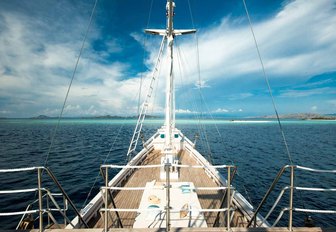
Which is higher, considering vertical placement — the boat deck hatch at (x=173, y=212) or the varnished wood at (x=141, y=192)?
the boat deck hatch at (x=173, y=212)

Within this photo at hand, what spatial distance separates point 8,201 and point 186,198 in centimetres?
1173

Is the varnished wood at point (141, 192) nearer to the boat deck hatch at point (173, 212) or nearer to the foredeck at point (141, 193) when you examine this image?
the foredeck at point (141, 193)

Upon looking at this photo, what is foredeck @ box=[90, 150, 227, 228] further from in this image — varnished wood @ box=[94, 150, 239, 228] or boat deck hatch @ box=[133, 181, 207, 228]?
boat deck hatch @ box=[133, 181, 207, 228]

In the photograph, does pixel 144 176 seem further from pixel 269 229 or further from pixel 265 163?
pixel 265 163

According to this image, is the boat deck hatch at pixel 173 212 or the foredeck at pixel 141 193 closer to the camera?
the boat deck hatch at pixel 173 212

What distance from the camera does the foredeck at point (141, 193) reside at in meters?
5.62

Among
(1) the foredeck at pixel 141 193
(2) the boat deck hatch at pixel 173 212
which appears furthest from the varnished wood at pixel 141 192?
(2) the boat deck hatch at pixel 173 212

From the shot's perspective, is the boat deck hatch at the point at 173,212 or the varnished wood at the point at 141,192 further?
the varnished wood at the point at 141,192

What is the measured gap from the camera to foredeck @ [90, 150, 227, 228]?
5621 mm

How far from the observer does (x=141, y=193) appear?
7441 millimetres

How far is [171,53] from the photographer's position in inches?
405

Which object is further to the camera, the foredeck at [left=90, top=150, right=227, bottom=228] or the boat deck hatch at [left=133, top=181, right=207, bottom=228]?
the foredeck at [left=90, top=150, right=227, bottom=228]

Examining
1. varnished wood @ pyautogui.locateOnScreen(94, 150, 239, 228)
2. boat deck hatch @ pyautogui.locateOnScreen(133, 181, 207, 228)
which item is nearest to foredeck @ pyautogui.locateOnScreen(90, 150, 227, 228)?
varnished wood @ pyautogui.locateOnScreen(94, 150, 239, 228)

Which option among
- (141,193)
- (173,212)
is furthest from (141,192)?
(173,212)
